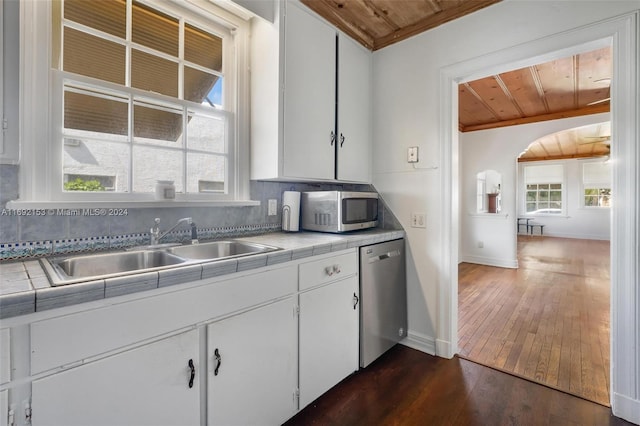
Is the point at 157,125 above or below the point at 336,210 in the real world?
above

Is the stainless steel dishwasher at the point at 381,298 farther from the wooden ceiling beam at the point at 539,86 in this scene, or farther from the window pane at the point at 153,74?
the wooden ceiling beam at the point at 539,86

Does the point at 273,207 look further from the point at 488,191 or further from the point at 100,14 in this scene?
the point at 488,191

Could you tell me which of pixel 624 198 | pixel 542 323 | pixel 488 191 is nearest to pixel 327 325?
pixel 624 198

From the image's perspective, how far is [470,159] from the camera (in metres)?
5.47

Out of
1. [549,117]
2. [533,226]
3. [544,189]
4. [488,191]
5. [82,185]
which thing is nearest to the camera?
[82,185]

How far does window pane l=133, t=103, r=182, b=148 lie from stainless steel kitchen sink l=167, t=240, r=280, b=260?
2.11ft

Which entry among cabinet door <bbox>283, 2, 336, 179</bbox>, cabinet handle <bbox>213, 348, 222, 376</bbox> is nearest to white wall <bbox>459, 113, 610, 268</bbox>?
cabinet door <bbox>283, 2, 336, 179</bbox>

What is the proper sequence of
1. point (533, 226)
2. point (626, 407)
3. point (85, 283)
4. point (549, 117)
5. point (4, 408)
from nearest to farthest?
1. point (4, 408)
2. point (85, 283)
3. point (626, 407)
4. point (549, 117)
5. point (533, 226)

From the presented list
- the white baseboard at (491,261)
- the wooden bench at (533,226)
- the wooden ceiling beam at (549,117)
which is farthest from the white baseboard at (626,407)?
the wooden bench at (533,226)

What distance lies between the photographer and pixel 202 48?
1.93 metres

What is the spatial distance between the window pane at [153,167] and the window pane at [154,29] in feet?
2.00

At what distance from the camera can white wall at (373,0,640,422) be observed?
6.25 ft

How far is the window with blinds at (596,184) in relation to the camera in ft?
28.4

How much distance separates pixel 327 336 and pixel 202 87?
69.0 inches
